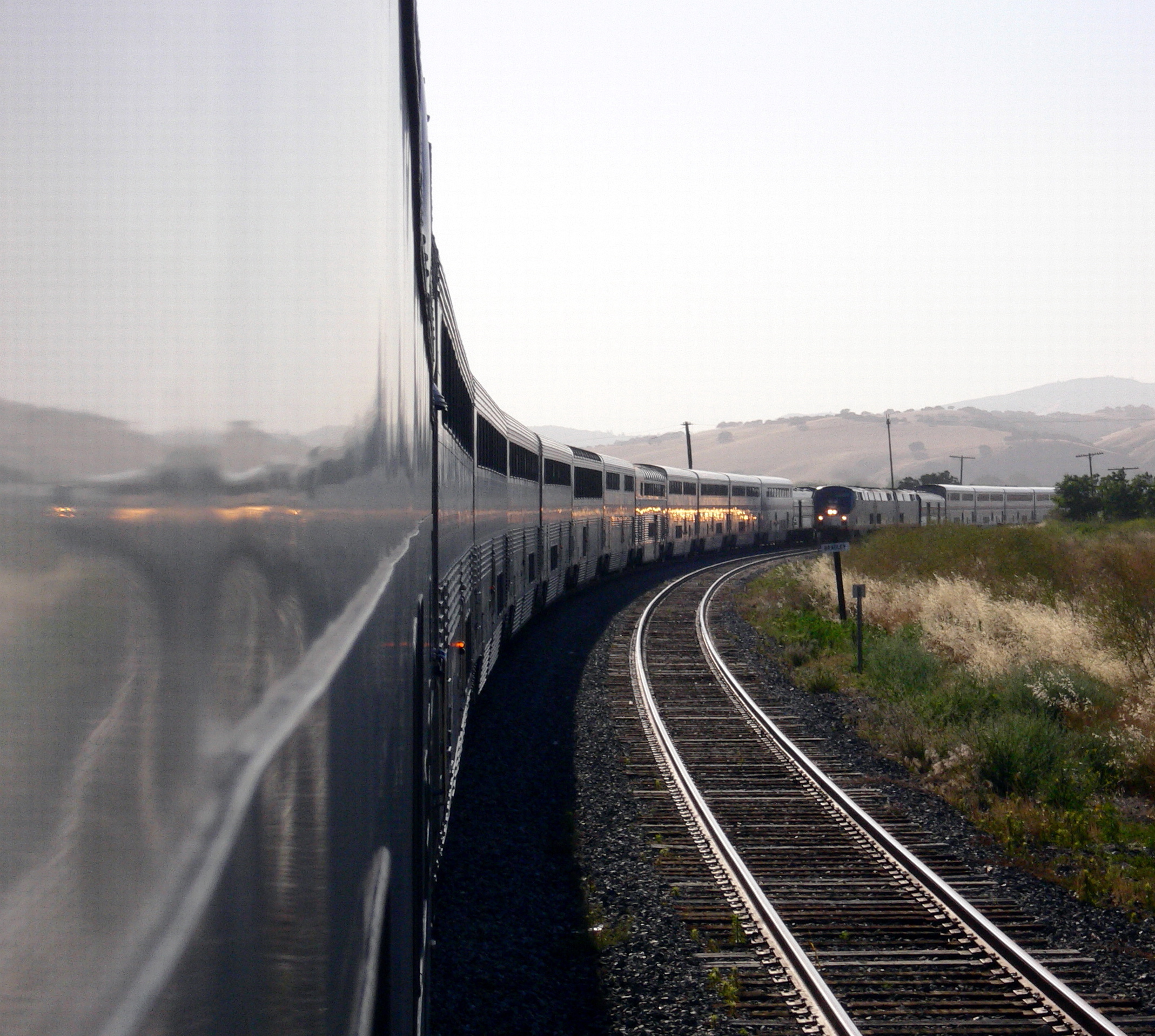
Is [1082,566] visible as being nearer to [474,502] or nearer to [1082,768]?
[1082,768]

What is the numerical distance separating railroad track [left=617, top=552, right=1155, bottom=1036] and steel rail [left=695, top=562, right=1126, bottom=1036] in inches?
0.5

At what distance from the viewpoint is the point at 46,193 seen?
0.57 meters

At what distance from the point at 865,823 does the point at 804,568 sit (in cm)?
2375

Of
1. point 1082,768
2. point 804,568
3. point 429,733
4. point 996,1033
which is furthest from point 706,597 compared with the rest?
point 429,733

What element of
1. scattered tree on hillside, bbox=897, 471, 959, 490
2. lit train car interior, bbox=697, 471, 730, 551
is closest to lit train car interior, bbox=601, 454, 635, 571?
lit train car interior, bbox=697, 471, 730, 551

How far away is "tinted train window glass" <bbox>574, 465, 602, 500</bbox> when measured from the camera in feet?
84.3

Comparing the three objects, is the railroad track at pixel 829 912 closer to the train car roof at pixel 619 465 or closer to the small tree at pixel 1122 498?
the train car roof at pixel 619 465

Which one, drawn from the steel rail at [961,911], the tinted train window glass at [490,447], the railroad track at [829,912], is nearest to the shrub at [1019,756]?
the railroad track at [829,912]

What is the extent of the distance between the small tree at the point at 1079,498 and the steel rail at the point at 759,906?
47.9 meters

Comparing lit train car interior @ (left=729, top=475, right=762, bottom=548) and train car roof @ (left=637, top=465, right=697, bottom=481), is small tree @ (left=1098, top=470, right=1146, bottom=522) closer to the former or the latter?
lit train car interior @ (left=729, top=475, right=762, bottom=548)

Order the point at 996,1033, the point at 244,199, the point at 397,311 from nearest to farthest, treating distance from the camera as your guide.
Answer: the point at 244,199 → the point at 397,311 → the point at 996,1033

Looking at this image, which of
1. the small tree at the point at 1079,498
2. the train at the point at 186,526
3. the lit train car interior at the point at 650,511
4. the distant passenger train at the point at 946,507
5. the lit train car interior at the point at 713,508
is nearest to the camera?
the train at the point at 186,526

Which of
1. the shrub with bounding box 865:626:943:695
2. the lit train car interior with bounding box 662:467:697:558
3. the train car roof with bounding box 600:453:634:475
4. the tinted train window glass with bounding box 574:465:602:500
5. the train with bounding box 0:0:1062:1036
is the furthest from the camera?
the lit train car interior with bounding box 662:467:697:558

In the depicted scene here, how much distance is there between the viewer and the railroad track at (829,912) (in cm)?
616
